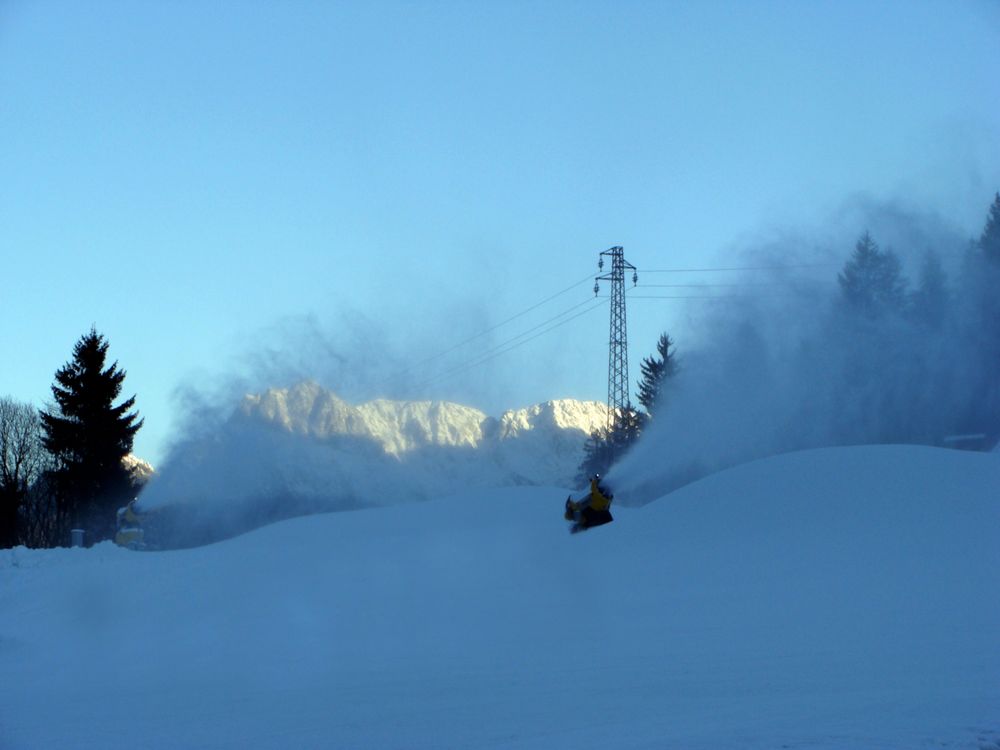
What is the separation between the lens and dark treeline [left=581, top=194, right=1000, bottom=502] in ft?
118

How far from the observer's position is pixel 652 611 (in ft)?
42.3

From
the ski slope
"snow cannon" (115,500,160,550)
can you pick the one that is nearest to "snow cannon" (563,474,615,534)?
Result: the ski slope

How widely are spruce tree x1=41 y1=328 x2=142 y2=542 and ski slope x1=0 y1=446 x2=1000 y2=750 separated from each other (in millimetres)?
24764

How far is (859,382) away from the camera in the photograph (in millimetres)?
37219

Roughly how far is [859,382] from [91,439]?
3260cm

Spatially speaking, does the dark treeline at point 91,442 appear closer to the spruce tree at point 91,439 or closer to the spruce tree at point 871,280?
the spruce tree at point 91,439

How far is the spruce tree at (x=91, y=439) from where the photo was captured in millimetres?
43969

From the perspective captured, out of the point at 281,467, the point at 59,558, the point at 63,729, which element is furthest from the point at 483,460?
the point at 63,729

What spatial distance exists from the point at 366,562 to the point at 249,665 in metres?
5.26

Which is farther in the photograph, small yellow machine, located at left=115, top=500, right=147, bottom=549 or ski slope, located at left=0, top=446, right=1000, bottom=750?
small yellow machine, located at left=115, top=500, right=147, bottom=549

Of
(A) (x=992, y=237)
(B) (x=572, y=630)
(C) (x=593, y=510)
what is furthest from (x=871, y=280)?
(B) (x=572, y=630)

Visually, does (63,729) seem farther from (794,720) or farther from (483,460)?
(483,460)

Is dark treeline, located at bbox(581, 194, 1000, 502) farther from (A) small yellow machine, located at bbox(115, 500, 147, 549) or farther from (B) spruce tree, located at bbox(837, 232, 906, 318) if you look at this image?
(A) small yellow machine, located at bbox(115, 500, 147, 549)

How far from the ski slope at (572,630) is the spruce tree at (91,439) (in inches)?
975
